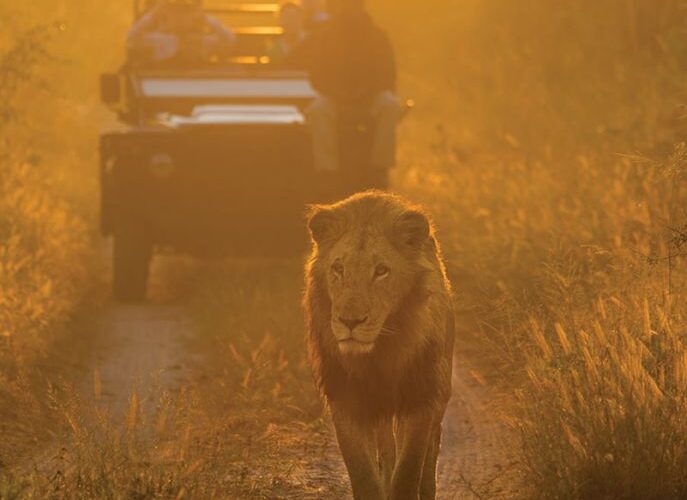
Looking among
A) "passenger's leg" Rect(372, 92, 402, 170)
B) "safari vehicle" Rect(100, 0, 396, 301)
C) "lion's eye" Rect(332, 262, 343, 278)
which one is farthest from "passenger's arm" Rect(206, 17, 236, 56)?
"lion's eye" Rect(332, 262, 343, 278)

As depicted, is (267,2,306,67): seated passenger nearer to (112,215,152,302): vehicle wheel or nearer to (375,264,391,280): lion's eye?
(112,215,152,302): vehicle wheel

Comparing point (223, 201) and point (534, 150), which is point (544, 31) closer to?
point (534, 150)

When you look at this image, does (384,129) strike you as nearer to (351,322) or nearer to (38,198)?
(38,198)

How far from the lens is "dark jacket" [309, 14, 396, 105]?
39.0 feet

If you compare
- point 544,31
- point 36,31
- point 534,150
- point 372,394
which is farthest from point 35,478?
point 544,31

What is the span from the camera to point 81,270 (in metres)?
12.4

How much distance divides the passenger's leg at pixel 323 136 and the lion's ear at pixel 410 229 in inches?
232

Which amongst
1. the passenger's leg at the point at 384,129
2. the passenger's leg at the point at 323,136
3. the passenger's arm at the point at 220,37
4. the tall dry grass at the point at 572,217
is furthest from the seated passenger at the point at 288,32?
the passenger's leg at the point at 323,136

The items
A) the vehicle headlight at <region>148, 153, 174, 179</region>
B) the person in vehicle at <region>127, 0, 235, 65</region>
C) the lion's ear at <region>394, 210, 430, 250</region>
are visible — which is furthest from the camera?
the person in vehicle at <region>127, 0, 235, 65</region>

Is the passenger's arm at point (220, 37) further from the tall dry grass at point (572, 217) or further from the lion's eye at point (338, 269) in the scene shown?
the lion's eye at point (338, 269)

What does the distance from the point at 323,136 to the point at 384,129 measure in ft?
1.84

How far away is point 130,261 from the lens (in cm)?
1190

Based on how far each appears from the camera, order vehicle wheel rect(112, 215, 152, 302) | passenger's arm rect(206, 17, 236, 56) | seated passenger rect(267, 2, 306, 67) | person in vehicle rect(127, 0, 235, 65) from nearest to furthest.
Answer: vehicle wheel rect(112, 215, 152, 302) < person in vehicle rect(127, 0, 235, 65) < seated passenger rect(267, 2, 306, 67) < passenger's arm rect(206, 17, 236, 56)

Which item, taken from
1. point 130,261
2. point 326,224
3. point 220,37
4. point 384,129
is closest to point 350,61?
point 384,129
